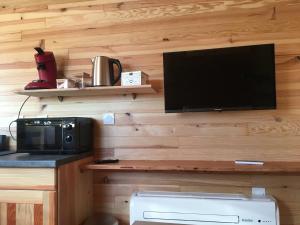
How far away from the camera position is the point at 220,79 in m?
1.93

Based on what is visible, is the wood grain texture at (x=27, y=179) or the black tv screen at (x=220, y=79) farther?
the black tv screen at (x=220, y=79)

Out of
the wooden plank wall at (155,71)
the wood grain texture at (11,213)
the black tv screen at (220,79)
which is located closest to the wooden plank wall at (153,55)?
the wooden plank wall at (155,71)

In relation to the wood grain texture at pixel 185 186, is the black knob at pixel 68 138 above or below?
above

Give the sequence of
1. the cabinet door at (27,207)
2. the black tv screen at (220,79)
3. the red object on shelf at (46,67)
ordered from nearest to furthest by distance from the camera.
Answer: the cabinet door at (27,207)
the black tv screen at (220,79)
the red object on shelf at (46,67)

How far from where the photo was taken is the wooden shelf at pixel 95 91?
1.91m

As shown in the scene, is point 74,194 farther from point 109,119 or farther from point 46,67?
point 46,67

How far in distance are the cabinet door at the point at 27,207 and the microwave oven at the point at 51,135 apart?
0.35 meters

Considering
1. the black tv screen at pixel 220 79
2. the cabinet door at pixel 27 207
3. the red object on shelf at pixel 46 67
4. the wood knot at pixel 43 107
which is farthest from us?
the wood knot at pixel 43 107

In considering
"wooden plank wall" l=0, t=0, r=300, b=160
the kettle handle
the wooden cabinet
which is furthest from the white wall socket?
the wooden cabinet

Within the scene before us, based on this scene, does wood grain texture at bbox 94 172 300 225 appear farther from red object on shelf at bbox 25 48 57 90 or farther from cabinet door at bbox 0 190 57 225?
red object on shelf at bbox 25 48 57 90

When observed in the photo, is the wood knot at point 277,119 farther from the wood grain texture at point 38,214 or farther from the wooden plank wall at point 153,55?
the wood grain texture at point 38,214

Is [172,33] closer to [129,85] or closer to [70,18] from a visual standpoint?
[129,85]

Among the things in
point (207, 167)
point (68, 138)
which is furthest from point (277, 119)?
point (68, 138)

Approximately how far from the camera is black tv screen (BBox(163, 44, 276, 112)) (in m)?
1.85
